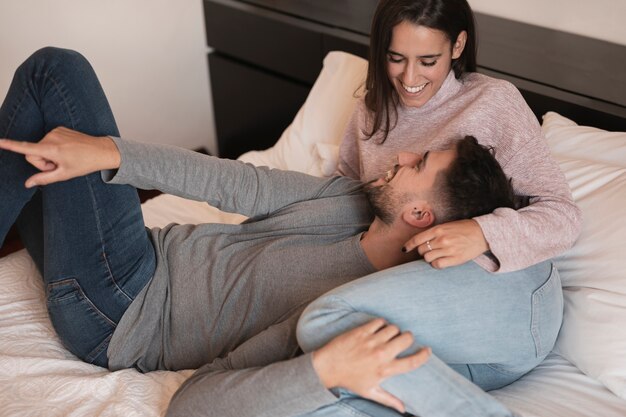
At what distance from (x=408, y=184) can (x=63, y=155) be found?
639 mm

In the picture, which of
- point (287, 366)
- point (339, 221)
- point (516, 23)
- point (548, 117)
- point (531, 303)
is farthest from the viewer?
point (516, 23)

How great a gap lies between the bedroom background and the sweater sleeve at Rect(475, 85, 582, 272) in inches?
27.4

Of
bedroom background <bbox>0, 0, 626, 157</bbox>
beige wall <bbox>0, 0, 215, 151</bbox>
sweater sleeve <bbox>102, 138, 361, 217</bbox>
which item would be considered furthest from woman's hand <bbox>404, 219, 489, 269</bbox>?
beige wall <bbox>0, 0, 215, 151</bbox>

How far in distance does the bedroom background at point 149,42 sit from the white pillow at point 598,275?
0.66 meters

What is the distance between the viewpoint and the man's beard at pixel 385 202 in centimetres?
138

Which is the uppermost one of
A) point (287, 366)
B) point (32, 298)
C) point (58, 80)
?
point (58, 80)

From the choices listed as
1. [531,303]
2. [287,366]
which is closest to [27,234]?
[287,366]

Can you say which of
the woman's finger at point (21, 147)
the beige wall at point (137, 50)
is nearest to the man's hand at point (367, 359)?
the woman's finger at point (21, 147)

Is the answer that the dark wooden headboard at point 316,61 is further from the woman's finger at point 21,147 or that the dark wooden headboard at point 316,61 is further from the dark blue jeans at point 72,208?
the woman's finger at point 21,147

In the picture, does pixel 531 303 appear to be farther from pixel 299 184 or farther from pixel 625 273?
pixel 299 184

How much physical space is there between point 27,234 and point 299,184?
61cm

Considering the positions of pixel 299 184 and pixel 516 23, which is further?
pixel 516 23

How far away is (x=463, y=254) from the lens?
121 centimetres

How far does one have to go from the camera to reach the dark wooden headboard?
1824 millimetres
